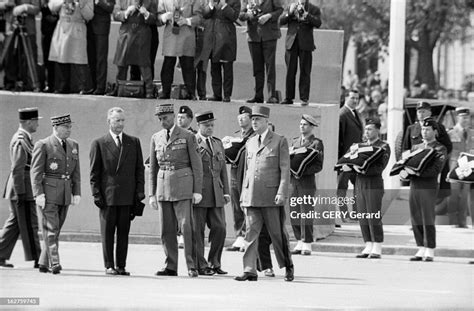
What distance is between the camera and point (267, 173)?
17.4 meters

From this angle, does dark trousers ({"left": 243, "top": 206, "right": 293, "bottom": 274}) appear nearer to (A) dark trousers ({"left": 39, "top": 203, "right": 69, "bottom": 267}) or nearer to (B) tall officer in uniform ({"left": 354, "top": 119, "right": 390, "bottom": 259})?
(A) dark trousers ({"left": 39, "top": 203, "right": 69, "bottom": 267})

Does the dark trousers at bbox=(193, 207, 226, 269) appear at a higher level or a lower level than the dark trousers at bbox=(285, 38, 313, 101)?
Answer: lower

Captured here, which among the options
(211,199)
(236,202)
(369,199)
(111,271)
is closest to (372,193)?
(369,199)

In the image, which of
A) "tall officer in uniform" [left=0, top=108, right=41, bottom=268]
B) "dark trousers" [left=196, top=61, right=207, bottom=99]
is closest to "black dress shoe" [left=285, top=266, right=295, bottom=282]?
"tall officer in uniform" [left=0, top=108, right=41, bottom=268]

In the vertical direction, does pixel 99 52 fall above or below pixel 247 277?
above

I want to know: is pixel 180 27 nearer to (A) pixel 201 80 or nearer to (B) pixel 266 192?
(A) pixel 201 80

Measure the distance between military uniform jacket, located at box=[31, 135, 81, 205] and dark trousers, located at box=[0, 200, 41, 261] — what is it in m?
0.65

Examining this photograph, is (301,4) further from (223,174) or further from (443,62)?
(443,62)

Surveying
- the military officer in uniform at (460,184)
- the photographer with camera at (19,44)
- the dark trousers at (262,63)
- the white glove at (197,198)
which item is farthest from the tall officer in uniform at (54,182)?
the military officer in uniform at (460,184)

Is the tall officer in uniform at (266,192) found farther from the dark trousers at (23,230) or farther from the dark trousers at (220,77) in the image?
the dark trousers at (220,77)

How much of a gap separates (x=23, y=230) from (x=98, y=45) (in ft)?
14.5

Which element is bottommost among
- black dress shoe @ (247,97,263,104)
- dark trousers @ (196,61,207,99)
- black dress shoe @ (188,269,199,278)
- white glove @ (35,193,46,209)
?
black dress shoe @ (188,269,199,278)

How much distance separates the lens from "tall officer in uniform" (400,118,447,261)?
20266 mm

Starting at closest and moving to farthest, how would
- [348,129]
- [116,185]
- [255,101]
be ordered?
[116,185]
[255,101]
[348,129]
